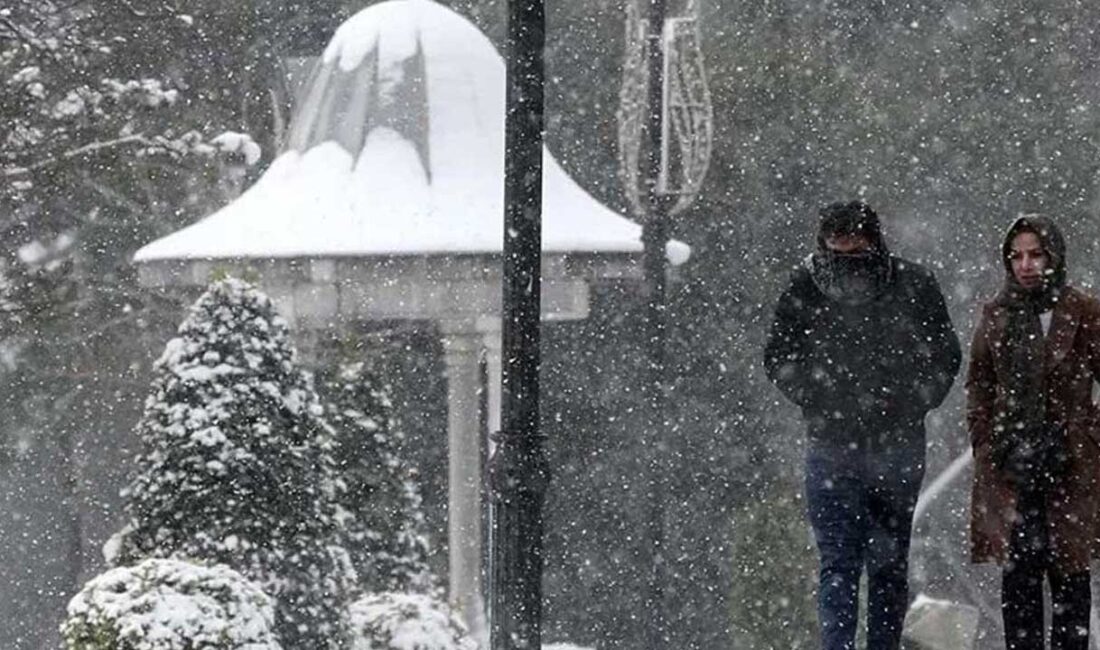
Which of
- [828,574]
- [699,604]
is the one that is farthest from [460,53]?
[699,604]

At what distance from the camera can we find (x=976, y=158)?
636 inches

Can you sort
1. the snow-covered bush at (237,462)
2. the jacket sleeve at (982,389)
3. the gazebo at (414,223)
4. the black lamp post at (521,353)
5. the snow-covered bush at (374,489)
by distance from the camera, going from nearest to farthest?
the black lamp post at (521,353)
the jacket sleeve at (982,389)
the snow-covered bush at (237,462)
the snow-covered bush at (374,489)
the gazebo at (414,223)

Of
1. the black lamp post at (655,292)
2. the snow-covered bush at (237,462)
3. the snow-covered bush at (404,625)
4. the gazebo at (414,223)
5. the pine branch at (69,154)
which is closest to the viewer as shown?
the snow-covered bush at (237,462)

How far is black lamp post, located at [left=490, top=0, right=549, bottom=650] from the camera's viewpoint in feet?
15.4

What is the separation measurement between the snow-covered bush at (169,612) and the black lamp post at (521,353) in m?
1.09

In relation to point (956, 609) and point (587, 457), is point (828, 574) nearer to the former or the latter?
point (956, 609)

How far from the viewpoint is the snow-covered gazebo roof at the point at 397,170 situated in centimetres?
922

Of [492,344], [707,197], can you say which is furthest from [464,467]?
[707,197]

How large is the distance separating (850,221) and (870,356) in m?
0.44

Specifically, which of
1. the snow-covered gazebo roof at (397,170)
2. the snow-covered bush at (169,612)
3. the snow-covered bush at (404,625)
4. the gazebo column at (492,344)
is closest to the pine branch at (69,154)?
the snow-covered gazebo roof at (397,170)

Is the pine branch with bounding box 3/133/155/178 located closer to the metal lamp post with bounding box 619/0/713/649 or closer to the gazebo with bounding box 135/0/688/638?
the gazebo with bounding box 135/0/688/638

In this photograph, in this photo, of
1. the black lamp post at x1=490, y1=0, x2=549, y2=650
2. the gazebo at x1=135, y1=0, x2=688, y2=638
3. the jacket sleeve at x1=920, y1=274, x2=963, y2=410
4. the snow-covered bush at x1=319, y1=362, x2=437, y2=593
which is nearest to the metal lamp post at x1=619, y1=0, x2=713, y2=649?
the gazebo at x1=135, y1=0, x2=688, y2=638

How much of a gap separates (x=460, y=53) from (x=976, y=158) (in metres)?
7.37

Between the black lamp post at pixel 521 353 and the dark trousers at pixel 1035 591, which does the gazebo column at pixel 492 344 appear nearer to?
the dark trousers at pixel 1035 591
